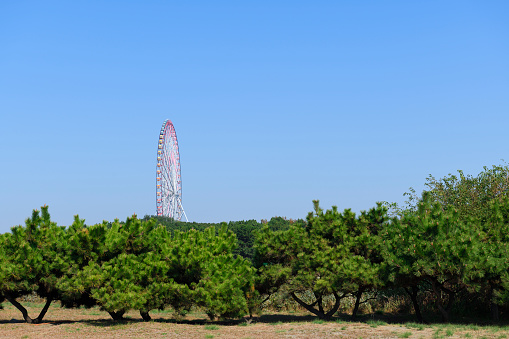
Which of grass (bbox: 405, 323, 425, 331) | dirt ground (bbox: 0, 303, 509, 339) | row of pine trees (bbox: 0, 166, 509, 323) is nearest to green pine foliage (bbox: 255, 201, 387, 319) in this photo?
row of pine trees (bbox: 0, 166, 509, 323)

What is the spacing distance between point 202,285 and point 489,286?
30.2 ft

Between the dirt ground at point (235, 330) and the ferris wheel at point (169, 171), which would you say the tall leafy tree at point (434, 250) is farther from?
the ferris wheel at point (169, 171)

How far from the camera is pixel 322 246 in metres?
18.6

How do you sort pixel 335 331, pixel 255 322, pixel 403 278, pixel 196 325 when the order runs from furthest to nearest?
pixel 255 322
pixel 196 325
pixel 403 278
pixel 335 331

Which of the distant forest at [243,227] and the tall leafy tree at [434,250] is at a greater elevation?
the distant forest at [243,227]

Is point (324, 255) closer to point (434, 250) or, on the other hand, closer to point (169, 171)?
point (434, 250)

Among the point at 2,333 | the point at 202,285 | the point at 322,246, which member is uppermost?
the point at 322,246

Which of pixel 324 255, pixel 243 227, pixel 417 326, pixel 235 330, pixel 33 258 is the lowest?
pixel 235 330

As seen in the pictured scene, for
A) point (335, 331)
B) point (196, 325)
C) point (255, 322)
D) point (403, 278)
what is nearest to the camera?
point (335, 331)

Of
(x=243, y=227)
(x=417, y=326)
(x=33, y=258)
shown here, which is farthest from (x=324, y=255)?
(x=243, y=227)

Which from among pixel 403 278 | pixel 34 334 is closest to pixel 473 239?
pixel 403 278

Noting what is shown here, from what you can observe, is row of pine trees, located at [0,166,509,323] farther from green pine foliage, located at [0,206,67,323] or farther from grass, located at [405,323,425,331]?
grass, located at [405,323,425,331]

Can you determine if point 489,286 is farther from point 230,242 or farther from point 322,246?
point 230,242

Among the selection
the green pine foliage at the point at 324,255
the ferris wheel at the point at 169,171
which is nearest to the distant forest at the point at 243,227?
the ferris wheel at the point at 169,171
